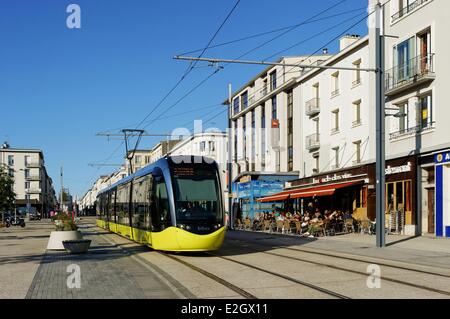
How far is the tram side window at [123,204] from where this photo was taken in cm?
2409

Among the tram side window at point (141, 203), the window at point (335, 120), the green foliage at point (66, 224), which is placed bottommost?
the green foliage at point (66, 224)

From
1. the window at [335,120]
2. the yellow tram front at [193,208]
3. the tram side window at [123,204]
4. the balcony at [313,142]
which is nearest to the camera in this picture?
the yellow tram front at [193,208]

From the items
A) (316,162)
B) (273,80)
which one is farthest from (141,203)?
(273,80)

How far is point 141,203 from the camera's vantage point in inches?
787

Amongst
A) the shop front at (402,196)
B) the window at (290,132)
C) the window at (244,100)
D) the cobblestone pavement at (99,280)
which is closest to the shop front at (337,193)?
the shop front at (402,196)

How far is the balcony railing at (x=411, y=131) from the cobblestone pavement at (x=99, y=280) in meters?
15.5

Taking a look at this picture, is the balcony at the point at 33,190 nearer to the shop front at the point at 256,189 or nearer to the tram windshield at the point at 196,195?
the shop front at the point at 256,189

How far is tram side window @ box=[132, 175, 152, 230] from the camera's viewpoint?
18.5 m

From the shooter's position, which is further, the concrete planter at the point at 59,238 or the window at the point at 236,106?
the window at the point at 236,106

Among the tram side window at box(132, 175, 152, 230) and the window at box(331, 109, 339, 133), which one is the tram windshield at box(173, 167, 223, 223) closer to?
the tram side window at box(132, 175, 152, 230)

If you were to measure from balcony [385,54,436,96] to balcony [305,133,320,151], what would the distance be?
38.3 ft
